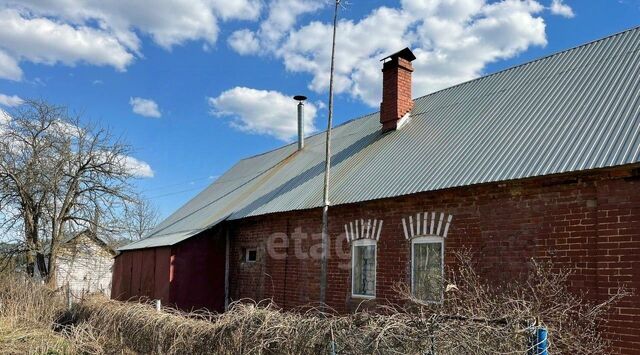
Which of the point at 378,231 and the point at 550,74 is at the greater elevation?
the point at 550,74

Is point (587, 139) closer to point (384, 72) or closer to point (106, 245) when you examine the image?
point (384, 72)

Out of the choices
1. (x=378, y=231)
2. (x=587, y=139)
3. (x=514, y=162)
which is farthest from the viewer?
(x=378, y=231)

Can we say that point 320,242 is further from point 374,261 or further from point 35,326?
point 35,326

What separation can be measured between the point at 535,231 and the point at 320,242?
5.30 m

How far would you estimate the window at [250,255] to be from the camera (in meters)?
15.1

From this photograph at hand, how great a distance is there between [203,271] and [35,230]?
10298mm

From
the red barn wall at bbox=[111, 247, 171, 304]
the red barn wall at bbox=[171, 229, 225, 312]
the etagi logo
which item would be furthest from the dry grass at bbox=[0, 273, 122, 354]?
the etagi logo

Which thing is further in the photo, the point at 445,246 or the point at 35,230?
the point at 35,230

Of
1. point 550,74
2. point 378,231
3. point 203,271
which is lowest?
point 203,271

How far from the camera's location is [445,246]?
951 cm

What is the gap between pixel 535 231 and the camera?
26.9 feet

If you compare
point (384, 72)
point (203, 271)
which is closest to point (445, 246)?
point (384, 72)

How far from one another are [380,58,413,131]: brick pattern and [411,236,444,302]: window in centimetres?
463

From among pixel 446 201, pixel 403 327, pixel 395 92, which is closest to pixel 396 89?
pixel 395 92
